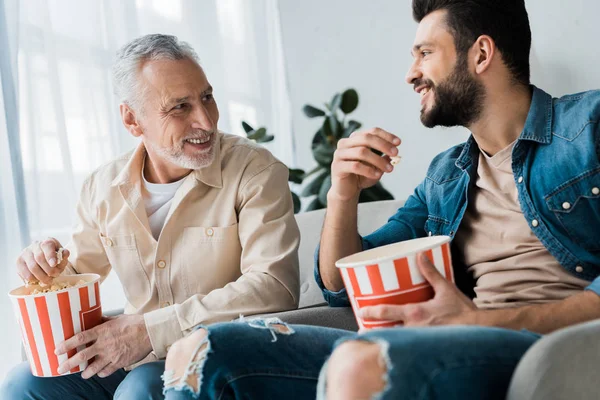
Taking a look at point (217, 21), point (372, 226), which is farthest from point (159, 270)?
point (217, 21)

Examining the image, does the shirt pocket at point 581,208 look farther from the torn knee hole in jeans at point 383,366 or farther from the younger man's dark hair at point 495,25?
the torn knee hole in jeans at point 383,366

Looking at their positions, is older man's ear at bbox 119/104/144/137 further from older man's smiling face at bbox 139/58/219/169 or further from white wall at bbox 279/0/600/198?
white wall at bbox 279/0/600/198

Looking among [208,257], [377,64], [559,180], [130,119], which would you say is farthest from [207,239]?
[377,64]

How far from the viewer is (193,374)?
1.06 meters

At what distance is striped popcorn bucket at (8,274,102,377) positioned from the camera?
1.31 m

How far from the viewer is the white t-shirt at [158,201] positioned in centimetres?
174

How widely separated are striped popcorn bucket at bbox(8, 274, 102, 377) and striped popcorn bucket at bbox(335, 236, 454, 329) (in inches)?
24.8

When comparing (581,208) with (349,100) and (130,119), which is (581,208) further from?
(349,100)

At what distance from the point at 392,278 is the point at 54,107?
185 cm

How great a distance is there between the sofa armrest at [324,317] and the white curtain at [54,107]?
4.00 feet

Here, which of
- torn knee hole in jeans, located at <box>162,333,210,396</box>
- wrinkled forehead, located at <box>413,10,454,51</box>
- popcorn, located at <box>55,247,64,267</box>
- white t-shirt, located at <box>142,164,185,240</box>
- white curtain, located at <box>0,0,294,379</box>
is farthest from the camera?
white curtain, located at <box>0,0,294,379</box>

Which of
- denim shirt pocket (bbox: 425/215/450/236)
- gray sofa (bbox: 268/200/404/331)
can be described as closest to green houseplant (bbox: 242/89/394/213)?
gray sofa (bbox: 268/200/404/331)

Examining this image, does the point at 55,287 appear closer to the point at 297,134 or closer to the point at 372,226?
the point at 372,226

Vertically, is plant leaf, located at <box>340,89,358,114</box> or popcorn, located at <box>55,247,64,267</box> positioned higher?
plant leaf, located at <box>340,89,358,114</box>
